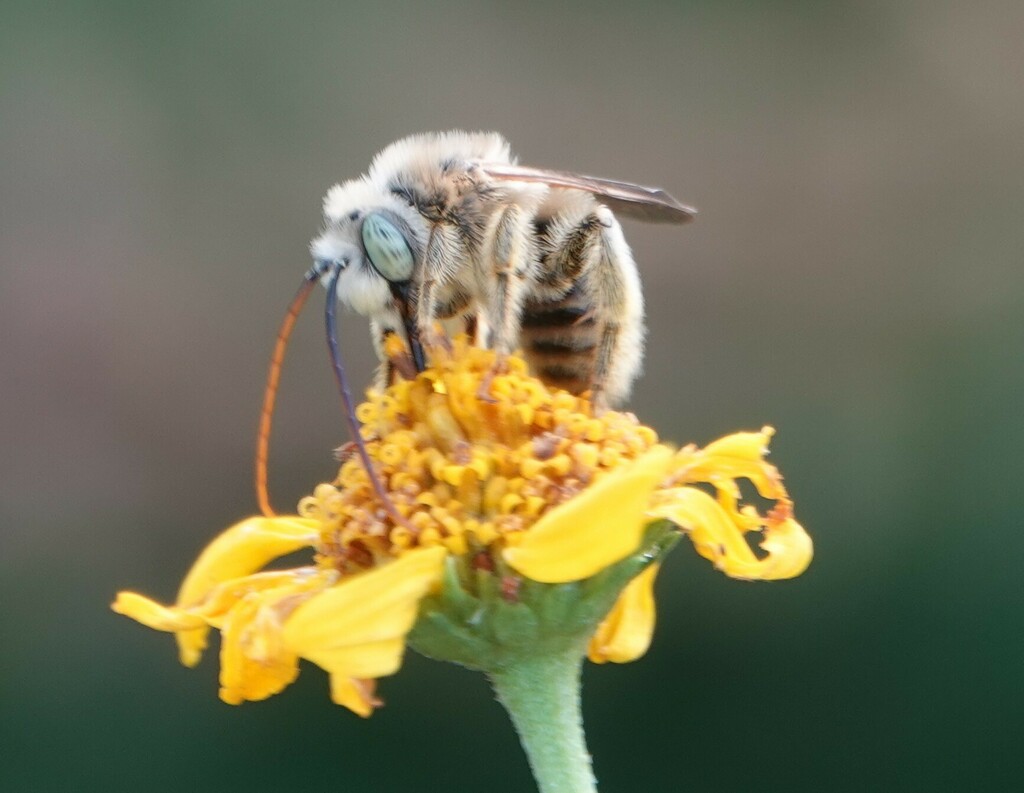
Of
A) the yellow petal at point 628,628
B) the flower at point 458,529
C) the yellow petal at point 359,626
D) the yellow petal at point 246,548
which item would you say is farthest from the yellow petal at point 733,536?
the yellow petal at point 246,548

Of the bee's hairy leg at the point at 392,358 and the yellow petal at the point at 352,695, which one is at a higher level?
the bee's hairy leg at the point at 392,358

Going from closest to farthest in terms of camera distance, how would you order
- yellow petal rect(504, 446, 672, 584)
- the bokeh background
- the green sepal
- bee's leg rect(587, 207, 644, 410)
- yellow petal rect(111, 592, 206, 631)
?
yellow petal rect(504, 446, 672, 584), the green sepal, yellow petal rect(111, 592, 206, 631), bee's leg rect(587, 207, 644, 410), the bokeh background

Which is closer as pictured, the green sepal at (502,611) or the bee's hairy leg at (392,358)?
the green sepal at (502,611)

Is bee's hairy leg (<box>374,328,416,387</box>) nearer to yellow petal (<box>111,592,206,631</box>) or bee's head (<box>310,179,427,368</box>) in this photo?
bee's head (<box>310,179,427,368</box>)

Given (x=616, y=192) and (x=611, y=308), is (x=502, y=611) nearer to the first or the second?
(x=611, y=308)

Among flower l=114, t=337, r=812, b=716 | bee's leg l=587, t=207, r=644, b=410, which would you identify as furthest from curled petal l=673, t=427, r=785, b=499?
bee's leg l=587, t=207, r=644, b=410

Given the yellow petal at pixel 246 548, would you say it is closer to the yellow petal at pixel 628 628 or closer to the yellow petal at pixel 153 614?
the yellow petal at pixel 153 614
